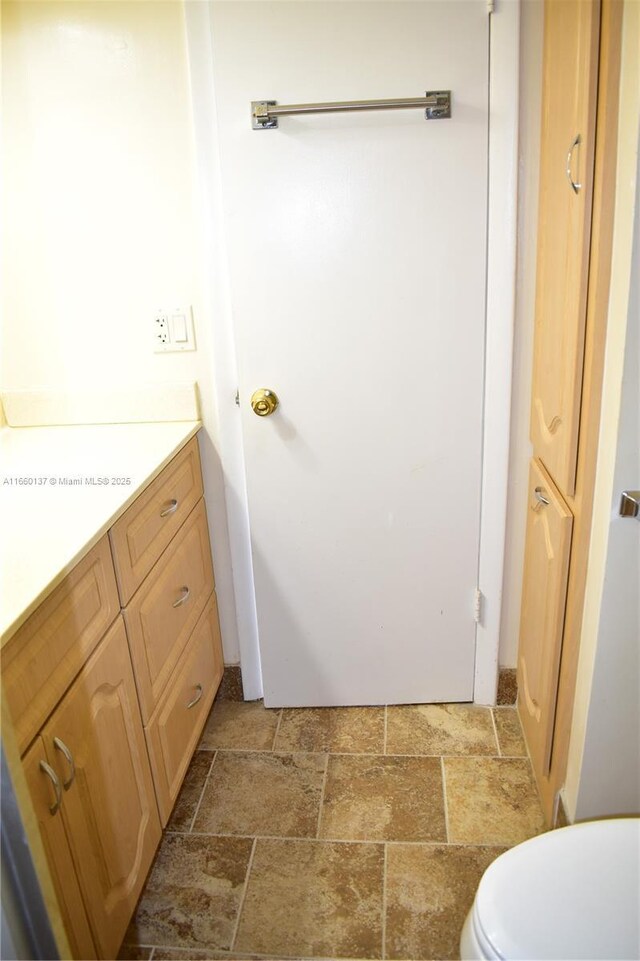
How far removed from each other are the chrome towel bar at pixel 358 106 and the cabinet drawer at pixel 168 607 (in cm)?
98

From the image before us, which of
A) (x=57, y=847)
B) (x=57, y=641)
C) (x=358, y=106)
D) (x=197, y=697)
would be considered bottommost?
(x=197, y=697)

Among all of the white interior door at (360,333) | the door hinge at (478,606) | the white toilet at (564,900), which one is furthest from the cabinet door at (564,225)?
the white toilet at (564,900)

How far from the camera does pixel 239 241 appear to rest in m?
1.64

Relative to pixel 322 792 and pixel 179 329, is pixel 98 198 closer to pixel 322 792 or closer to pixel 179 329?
pixel 179 329

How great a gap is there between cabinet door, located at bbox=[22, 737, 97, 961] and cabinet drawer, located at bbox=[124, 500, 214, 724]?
373 millimetres

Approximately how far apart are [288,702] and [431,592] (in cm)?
55

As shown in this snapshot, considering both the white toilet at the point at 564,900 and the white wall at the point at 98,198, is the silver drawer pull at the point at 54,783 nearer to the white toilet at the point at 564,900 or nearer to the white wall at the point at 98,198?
the white toilet at the point at 564,900

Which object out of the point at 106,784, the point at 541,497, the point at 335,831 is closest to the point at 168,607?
the point at 106,784

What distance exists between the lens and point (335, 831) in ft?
5.26

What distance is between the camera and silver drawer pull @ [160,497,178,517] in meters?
1.55

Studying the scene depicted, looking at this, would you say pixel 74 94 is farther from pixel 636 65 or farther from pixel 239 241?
pixel 636 65

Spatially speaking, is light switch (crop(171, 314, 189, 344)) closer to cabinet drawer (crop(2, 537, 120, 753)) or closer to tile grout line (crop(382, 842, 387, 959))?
cabinet drawer (crop(2, 537, 120, 753))

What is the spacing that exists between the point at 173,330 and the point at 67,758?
1.11m

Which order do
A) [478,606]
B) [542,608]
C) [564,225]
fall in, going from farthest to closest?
[478,606] → [542,608] → [564,225]
